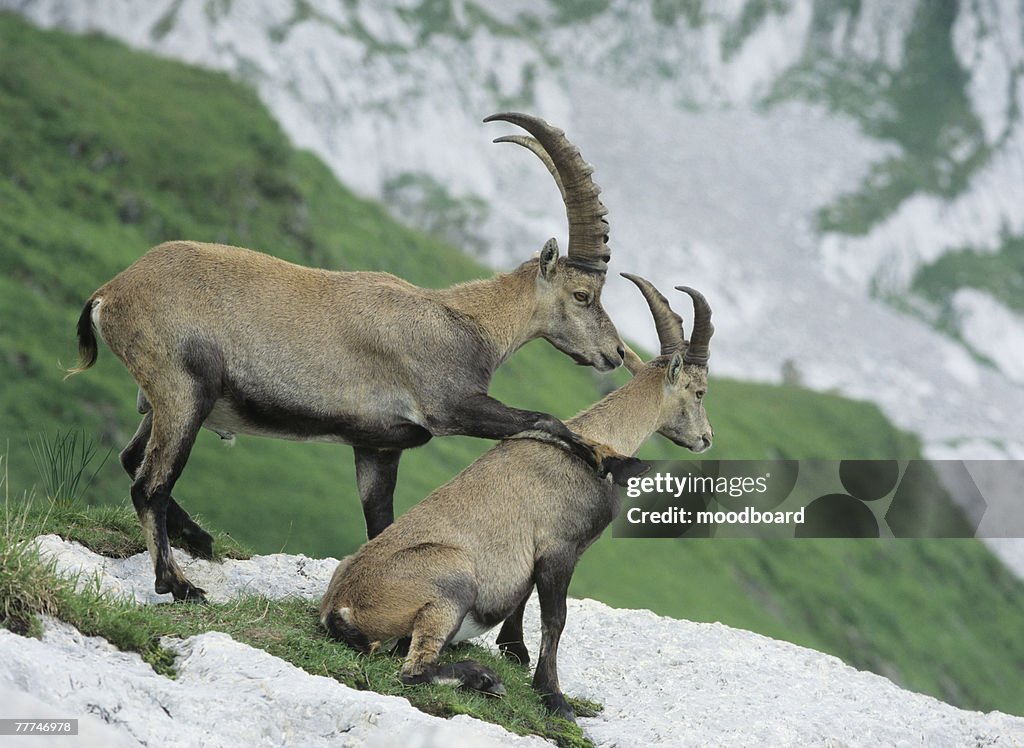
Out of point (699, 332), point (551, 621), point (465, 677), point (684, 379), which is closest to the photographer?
point (465, 677)

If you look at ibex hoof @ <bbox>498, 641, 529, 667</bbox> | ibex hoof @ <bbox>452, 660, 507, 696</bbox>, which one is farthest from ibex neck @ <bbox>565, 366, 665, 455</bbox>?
ibex hoof @ <bbox>452, 660, 507, 696</bbox>

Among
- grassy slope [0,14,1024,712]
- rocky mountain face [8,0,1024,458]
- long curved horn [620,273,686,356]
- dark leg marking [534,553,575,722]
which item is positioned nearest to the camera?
dark leg marking [534,553,575,722]

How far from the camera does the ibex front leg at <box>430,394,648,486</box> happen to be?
11.3m

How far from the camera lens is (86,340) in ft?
39.2

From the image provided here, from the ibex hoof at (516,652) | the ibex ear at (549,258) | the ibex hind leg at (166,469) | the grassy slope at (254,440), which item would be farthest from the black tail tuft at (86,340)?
the grassy slope at (254,440)

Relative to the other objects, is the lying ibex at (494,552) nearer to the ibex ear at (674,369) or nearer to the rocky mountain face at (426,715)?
the ibex ear at (674,369)

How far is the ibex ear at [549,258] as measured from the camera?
41.0ft

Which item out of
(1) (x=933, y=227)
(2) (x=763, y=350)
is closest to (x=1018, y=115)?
(1) (x=933, y=227)

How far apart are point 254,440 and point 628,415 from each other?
73.7 ft

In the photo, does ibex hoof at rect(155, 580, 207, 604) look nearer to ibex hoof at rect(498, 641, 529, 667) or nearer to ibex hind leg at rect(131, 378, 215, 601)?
ibex hind leg at rect(131, 378, 215, 601)

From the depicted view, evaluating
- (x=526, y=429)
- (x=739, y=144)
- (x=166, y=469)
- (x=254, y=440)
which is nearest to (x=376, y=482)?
(x=526, y=429)

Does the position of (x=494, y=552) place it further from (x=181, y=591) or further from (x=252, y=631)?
Answer: (x=181, y=591)

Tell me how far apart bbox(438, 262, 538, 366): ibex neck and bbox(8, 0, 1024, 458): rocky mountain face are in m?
67.5

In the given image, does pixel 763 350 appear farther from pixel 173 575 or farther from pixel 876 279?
pixel 173 575
